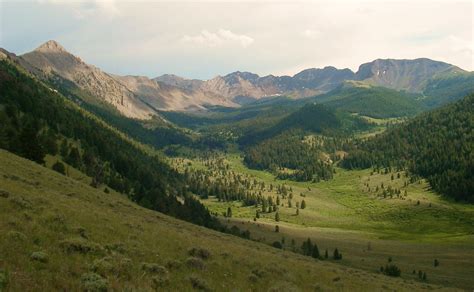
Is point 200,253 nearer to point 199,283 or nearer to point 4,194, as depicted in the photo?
point 199,283

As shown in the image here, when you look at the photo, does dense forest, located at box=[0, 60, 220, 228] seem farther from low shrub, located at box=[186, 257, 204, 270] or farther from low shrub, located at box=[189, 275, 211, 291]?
low shrub, located at box=[189, 275, 211, 291]

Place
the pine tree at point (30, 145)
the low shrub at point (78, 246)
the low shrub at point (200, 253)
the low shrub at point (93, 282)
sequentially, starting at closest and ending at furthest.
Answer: the low shrub at point (93, 282), the low shrub at point (78, 246), the low shrub at point (200, 253), the pine tree at point (30, 145)

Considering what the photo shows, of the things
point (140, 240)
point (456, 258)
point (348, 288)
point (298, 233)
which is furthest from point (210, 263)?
point (298, 233)

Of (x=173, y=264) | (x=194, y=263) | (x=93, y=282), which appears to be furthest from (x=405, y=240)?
(x=93, y=282)

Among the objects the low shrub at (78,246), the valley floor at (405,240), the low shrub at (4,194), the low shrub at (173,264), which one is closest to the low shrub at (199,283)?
the low shrub at (173,264)

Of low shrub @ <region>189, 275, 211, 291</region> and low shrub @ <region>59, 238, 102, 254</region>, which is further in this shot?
low shrub @ <region>189, 275, 211, 291</region>

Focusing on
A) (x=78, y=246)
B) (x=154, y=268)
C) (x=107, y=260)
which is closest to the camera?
(x=107, y=260)

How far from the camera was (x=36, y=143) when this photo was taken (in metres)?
78.2

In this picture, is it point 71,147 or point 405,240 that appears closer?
point 71,147

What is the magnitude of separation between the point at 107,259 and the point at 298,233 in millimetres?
137730

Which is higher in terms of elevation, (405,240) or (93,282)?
(93,282)

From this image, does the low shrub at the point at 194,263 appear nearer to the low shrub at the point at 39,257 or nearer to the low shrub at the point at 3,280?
the low shrub at the point at 39,257

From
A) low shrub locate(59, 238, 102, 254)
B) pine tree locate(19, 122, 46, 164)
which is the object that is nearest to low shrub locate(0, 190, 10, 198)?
low shrub locate(59, 238, 102, 254)

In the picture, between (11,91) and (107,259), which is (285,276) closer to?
(107,259)
